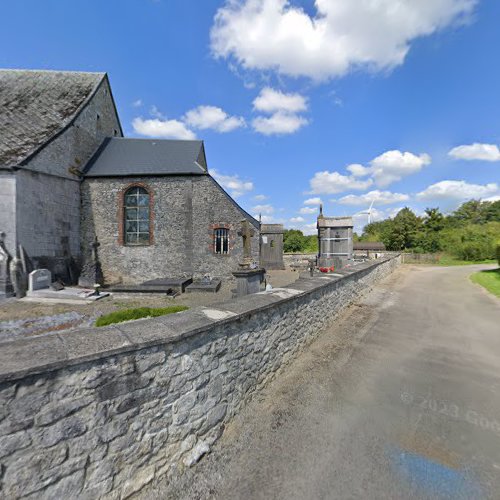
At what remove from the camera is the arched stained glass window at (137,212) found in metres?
15.5

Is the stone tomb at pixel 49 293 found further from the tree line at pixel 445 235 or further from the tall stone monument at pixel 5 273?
the tree line at pixel 445 235

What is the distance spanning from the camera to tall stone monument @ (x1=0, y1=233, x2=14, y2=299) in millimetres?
10108

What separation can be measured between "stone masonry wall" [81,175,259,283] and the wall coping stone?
11.8 metres

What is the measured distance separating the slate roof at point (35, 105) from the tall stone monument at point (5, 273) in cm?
337

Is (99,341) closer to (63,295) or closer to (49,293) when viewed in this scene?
(63,295)

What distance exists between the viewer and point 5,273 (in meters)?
10.4

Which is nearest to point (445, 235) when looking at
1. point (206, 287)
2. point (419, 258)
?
point (419, 258)

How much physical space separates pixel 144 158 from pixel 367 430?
17.3 metres

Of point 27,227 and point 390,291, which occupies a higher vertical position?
point 27,227

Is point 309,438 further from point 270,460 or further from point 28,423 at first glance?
point 28,423

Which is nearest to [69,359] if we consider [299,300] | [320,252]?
[299,300]

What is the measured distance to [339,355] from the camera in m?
5.14

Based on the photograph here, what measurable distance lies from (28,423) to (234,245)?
13.3m

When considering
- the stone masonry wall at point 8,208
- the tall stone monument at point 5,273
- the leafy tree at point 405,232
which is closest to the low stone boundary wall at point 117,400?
the tall stone monument at point 5,273
